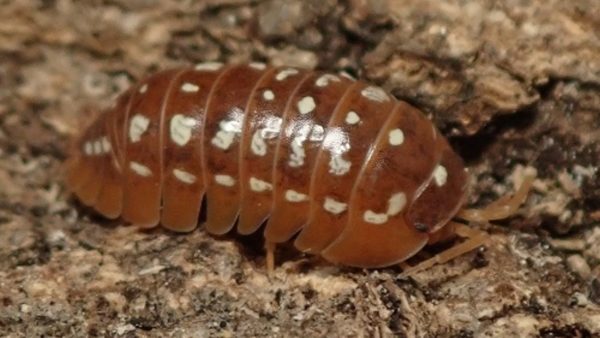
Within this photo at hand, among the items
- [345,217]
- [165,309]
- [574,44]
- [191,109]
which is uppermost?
[574,44]

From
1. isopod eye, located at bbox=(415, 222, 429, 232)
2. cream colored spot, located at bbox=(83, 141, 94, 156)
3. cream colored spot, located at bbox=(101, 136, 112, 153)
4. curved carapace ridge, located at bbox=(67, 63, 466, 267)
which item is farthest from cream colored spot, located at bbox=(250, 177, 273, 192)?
cream colored spot, located at bbox=(83, 141, 94, 156)

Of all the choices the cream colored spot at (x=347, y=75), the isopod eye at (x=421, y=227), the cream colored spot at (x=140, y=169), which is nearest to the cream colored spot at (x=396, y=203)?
the isopod eye at (x=421, y=227)

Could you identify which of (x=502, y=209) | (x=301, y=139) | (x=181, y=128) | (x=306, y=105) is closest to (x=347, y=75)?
(x=306, y=105)

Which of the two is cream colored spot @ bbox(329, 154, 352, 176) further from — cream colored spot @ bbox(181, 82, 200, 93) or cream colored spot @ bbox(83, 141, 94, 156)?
cream colored spot @ bbox(83, 141, 94, 156)

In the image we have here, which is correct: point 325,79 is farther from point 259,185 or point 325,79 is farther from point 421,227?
point 421,227

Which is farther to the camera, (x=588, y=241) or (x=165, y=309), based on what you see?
(x=588, y=241)

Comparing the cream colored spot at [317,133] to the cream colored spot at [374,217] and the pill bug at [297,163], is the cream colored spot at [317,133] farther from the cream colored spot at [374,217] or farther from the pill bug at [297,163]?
the cream colored spot at [374,217]

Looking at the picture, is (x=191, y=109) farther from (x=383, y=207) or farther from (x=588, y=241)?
(x=588, y=241)

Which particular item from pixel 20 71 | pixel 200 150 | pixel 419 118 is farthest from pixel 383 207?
pixel 20 71
